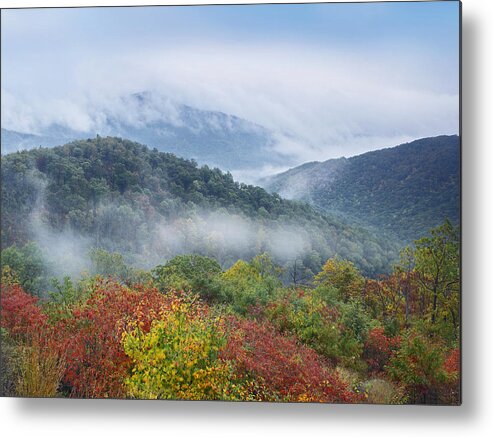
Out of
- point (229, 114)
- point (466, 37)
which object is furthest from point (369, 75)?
point (229, 114)

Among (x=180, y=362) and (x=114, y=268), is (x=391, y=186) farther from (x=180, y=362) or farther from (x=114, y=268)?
(x=114, y=268)

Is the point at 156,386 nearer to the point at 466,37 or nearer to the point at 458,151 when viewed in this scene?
the point at 458,151

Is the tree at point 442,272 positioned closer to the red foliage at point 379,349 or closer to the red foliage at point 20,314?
the red foliage at point 379,349

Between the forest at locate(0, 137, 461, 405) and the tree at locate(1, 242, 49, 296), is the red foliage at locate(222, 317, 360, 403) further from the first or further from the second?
the tree at locate(1, 242, 49, 296)

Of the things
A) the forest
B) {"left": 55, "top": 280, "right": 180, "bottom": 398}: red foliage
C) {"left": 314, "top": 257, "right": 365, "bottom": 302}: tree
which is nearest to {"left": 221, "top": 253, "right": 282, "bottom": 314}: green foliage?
the forest

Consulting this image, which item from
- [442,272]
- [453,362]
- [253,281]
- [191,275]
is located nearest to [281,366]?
[253,281]

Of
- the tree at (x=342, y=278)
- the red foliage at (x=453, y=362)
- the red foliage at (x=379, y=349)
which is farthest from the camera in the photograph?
the tree at (x=342, y=278)

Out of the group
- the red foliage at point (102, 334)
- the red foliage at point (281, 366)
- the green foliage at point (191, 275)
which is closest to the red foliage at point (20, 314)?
the red foliage at point (102, 334)

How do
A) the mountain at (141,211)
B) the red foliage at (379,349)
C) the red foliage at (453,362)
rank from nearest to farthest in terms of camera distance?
the red foliage at (453,362) → the red foliage at (379,349) → the mountain at (141,211)
